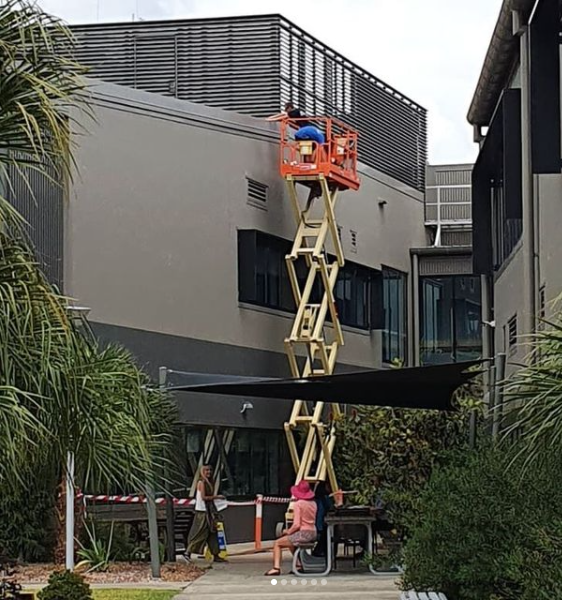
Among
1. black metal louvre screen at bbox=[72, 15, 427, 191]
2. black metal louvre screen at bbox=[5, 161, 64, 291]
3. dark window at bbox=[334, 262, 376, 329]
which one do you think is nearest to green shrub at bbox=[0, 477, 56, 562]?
black metal louvre screen at bbox=[5, 161, 64, 291]

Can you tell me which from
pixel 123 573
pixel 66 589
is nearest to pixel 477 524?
pixel 66 589

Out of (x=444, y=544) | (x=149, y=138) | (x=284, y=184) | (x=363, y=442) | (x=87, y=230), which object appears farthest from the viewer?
(x=284, y=184)

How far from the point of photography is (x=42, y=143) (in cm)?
846

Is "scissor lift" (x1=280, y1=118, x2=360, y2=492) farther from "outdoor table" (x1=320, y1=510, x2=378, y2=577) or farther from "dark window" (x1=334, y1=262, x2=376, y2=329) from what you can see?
"outdoor table" (x1=320, y1=510, x2=378, y2=577)

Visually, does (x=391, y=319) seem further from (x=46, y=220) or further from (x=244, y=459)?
(x=46, y=220)

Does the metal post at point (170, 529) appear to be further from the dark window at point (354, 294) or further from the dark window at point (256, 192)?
the dark window at point (354, 294)

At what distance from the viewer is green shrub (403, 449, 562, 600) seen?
33.1ft

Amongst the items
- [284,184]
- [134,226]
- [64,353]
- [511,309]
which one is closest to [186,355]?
[134,226]

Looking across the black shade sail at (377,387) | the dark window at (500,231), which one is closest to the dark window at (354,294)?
the dark window at (500,231)

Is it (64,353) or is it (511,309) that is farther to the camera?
(511,309)

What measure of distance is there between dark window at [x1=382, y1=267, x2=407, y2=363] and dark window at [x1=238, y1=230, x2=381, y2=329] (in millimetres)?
938

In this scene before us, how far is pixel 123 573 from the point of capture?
59.0 feet

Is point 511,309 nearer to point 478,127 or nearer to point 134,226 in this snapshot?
point 478,127

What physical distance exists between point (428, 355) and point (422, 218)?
351 centimetres
